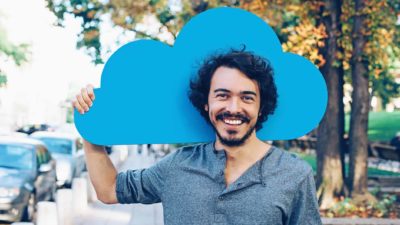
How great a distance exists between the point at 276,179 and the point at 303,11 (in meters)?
8.39

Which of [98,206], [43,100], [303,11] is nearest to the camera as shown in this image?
[303,11]

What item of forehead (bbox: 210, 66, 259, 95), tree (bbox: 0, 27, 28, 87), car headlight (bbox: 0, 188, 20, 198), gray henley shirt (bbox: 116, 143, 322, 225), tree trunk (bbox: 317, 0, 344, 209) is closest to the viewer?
gray henley shirt (bbox: 116, 143, 322, 225)

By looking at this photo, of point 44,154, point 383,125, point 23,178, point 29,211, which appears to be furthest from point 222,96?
point 383,125

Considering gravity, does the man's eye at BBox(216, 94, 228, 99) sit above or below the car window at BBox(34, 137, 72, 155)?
above

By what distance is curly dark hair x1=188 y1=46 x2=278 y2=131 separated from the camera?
239 centimetres

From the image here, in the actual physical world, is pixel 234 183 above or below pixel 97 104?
below

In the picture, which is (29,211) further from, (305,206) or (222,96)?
(305,206)

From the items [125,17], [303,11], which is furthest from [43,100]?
[303,11]

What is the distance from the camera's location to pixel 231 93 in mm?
2357

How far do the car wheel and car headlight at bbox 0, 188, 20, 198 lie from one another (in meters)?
0.28

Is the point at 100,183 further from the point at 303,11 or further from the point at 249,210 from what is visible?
the point at 303,11

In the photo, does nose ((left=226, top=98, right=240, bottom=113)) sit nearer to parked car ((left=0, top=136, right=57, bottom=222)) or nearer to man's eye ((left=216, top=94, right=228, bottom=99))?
man's eye ((left=216, top=94, right=228, bottom=99))

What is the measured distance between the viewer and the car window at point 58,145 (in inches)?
608

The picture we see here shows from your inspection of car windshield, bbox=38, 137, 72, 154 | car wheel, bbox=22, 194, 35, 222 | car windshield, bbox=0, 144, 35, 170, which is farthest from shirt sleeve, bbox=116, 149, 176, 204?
car windshield, bbox=38, 137, 72, 154
